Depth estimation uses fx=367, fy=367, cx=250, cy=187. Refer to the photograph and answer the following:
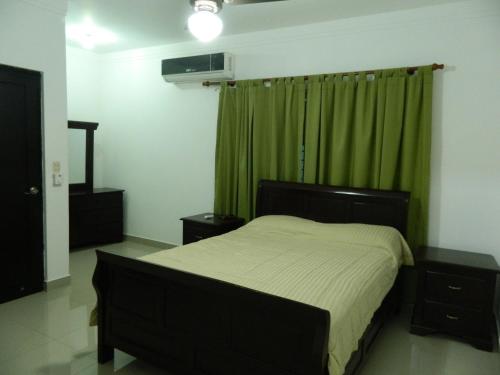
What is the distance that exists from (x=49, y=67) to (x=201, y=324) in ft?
8.95

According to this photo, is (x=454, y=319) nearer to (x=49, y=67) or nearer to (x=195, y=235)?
(x=195, y=235)

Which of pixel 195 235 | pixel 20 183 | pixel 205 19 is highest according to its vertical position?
pixel 205 19

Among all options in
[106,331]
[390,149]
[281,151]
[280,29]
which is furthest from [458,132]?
[106,331]

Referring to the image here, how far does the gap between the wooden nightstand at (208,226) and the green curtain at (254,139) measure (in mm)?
183

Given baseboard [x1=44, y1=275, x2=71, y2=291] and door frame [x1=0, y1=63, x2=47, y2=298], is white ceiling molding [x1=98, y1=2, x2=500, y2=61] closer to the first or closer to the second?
door frame [x1=0, y1=63, x2=47, y2=298]

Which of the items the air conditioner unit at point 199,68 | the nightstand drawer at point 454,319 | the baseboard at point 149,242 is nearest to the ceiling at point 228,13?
the air conditioner unit at point 199,68

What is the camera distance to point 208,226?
148 inches

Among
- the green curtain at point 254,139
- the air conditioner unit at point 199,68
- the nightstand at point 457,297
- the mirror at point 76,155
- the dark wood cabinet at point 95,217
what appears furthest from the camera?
the mirror at point 76,155

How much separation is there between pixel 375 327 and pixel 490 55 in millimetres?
2319

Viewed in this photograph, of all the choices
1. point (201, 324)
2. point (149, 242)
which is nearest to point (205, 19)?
point (201, 324)

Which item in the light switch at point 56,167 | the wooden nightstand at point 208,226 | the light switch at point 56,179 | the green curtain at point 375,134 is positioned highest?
the green curtain at point 375,134

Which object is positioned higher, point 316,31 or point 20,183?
point 316,31

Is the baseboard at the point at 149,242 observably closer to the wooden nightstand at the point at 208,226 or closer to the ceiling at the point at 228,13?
the wooden nightstand at the point at 208,226

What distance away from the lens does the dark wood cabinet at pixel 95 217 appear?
457 cm
